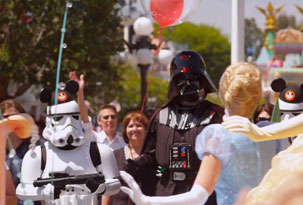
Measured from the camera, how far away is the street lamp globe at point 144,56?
13062 millimetres

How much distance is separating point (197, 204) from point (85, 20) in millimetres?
15012

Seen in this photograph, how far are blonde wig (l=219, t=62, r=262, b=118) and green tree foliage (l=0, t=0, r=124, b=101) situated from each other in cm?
1320

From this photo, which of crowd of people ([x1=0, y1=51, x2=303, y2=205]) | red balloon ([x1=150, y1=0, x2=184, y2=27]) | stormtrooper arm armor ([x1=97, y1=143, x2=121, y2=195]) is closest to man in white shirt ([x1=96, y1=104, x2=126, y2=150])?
crowd of people ([x1=0, y1=51, x2=303, y2=205])

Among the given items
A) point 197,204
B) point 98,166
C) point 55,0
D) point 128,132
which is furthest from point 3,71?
point 197,204

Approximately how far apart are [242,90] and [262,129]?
0.69ft

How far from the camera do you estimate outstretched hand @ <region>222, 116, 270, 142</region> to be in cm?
362

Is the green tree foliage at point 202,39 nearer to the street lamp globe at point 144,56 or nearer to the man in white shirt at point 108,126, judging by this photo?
the street lamp globe at point 144,56

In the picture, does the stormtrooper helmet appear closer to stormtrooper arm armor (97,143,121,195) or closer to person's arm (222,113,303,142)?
stormtrooper arm armor (97,143,121,195)

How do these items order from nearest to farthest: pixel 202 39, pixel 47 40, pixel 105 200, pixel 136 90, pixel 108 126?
pixel 105 200
pixel 108 126
pixel 47 40
pixel 136 90
pixel 202 39

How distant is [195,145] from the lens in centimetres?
419

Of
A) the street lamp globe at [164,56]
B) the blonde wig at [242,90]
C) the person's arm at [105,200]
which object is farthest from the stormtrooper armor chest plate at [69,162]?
the street lamp globe at [164,56]

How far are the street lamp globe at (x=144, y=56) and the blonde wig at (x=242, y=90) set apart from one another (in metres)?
9.27

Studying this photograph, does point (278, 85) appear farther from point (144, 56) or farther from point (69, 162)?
point (144, 56)

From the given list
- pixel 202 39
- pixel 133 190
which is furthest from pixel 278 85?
pixel 202 39
